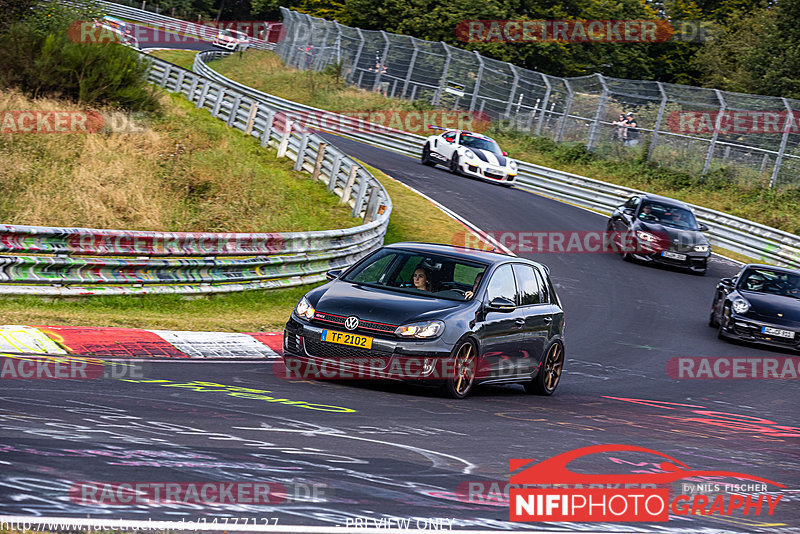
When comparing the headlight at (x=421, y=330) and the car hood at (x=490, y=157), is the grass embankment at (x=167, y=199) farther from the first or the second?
the car hood at (x=490, y=157)

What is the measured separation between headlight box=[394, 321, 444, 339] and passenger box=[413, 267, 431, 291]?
0.94m

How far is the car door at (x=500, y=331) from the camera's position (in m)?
10.2

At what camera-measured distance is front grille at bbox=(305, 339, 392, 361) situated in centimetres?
935

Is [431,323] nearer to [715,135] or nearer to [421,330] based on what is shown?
[421,330]

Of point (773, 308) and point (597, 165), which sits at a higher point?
point (597, 165)

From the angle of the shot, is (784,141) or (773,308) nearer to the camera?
(773,308)

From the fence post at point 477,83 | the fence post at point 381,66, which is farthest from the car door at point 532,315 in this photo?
the fence post at point 381,66

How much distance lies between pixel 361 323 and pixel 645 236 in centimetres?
1647

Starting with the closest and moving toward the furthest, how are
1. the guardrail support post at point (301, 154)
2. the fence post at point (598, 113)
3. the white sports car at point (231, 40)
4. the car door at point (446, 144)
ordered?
the guardrail support post at point (301, 154)
the car door at point (446, 144)
the fence post at point (598, 113)
the white sports car at point (231, 40)

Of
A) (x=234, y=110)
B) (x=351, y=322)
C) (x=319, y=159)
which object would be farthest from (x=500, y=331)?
(x=234, y=110)

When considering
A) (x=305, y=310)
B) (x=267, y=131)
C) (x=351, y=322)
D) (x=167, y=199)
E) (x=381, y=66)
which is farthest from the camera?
(x=381, y=66)

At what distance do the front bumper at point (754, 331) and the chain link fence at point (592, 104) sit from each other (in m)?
16.4

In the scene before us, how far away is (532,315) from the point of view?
437 inches

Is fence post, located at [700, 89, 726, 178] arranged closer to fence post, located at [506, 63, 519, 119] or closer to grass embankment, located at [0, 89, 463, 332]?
fence post, located at [506, 63, 519, 119]
